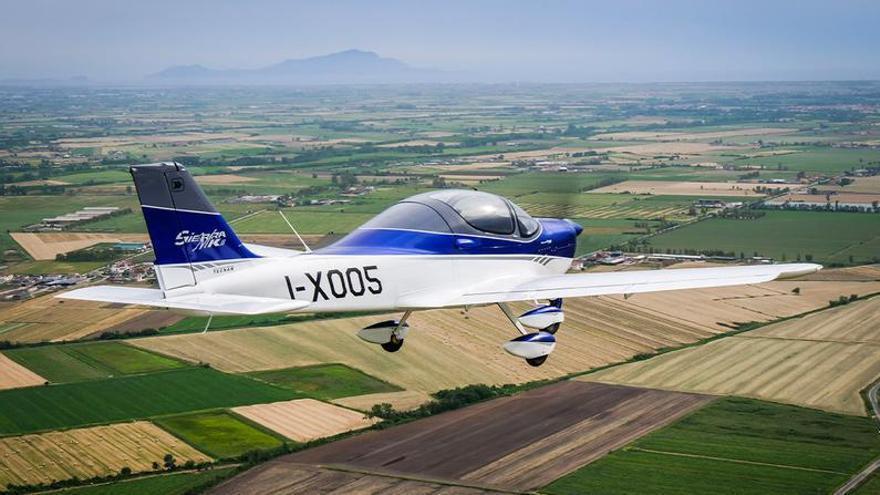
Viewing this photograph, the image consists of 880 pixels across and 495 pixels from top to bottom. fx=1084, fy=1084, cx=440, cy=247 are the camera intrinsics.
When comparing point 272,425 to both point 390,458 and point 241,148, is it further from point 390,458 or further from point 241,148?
point 241,148

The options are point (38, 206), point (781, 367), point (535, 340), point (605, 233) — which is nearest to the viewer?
point (535, 340)

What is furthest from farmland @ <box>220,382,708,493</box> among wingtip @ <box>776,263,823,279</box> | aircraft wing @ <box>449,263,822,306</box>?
wingtip @ <box>776,263,823,279</box>

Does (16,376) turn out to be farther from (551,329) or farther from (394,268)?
(551,329)

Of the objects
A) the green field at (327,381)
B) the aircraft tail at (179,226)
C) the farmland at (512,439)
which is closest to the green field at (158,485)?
the farmland at (512,439)

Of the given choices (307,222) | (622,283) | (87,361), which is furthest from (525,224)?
(307,222)

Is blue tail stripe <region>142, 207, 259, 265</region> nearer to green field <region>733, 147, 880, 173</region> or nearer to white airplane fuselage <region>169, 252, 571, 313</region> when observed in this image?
white airplane fuselage <region>169, 252, 571, 313</region>
